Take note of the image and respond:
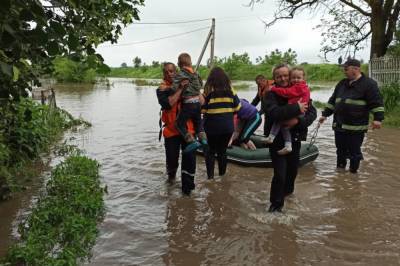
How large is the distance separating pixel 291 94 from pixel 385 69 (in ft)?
39.9

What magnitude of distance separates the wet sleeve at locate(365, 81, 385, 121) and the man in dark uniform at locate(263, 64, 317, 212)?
1859 millimetres

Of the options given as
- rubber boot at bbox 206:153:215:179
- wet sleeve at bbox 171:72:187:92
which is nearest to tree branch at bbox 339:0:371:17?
rubber boot at bbox 206:153:215:179

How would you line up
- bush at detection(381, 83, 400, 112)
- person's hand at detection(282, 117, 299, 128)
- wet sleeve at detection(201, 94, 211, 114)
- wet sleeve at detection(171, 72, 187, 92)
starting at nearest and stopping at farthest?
person's hand at detection(282, 117, 299, 128), wet sleeve at detection(171, 72, 187, 92), wet sleeve at detection(201, 94, 211, 114), bush at detection(381, 83, 400, 112)

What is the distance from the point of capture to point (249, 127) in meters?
7.74

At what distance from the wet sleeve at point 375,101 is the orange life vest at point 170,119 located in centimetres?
276

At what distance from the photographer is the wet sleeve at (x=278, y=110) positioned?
16.2ft

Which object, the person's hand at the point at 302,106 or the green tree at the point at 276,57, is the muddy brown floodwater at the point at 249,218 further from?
the green tree at the point at 276,57

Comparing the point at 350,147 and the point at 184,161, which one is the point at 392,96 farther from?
the point at 184,161

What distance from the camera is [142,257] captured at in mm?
4363

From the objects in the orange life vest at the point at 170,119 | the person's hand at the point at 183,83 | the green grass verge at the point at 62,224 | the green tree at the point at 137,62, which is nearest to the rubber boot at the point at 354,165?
the orange life vest at the point at 170,119

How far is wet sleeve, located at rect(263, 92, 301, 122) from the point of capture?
4.94 m

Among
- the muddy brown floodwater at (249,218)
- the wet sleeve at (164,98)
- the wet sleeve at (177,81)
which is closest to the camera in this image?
the muddy brown floodwater at (249,218)

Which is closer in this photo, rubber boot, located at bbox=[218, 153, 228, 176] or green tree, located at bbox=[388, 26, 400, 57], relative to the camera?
rubber boot, located at bbox=[218, 153, 228, 176]

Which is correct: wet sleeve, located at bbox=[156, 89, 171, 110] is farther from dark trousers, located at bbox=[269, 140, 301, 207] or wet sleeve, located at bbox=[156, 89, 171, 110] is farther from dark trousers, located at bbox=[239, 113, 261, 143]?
dark trousers, located at bbox=[239, 113, 261, 143]
